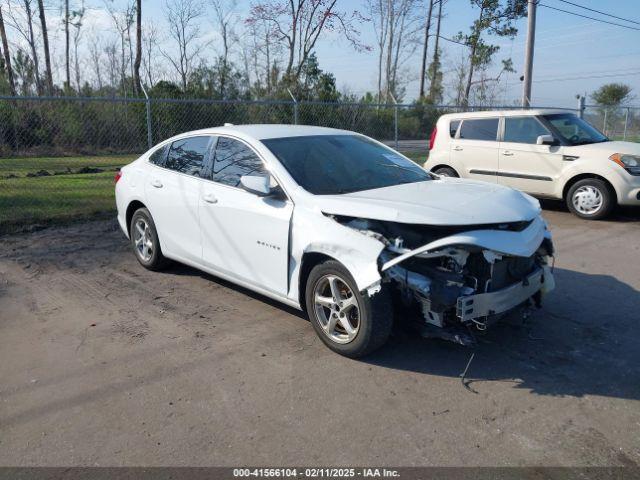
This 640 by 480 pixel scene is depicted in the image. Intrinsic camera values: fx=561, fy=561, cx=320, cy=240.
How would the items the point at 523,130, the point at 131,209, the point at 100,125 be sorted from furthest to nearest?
1. the point at 100,125
2. the point at 523,130
3. the point at 131,209

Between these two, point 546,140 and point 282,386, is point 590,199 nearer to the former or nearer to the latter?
point 546,140

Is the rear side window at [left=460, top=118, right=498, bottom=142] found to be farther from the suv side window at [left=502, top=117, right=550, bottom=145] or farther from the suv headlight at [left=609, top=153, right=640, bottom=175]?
the suv headlight at [left=609, top=153, right=640, bottom=175]

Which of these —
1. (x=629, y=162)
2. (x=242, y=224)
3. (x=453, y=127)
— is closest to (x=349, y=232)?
(x=242, y=224)

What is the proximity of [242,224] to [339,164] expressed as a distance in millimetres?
987

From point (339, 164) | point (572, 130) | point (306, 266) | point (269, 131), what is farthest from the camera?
point (572, 130)

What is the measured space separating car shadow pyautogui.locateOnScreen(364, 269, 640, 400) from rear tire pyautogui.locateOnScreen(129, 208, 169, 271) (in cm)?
286

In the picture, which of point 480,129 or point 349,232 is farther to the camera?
point 480,129

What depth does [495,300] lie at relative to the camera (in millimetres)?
3686

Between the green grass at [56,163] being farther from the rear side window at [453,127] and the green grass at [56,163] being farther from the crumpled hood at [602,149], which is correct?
the crumpled hood at [602,149]

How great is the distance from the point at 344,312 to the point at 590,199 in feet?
21.0

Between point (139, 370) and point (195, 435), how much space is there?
0.96 metres

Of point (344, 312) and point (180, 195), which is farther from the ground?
point (180, 195)

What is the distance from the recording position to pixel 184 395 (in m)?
3.58

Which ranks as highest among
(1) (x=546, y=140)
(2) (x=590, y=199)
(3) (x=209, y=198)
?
(1) (x=546, y=140)
